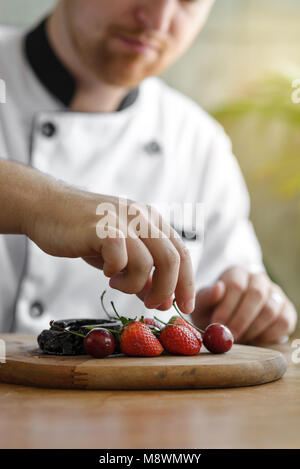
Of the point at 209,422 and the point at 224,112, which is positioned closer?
the point at 209,422

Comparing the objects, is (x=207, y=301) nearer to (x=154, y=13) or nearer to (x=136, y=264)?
(x=136, y=264)

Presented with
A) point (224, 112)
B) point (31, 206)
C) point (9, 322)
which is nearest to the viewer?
point (31, 206)

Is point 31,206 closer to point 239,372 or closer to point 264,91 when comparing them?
point 239,372

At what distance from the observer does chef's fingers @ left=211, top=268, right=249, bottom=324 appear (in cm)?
110

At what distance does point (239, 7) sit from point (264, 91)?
0.40 metres

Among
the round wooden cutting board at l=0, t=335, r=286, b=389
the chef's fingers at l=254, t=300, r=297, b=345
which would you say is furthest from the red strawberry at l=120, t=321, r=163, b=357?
the chef's fingers at l=254, t=300, r=297, b=345

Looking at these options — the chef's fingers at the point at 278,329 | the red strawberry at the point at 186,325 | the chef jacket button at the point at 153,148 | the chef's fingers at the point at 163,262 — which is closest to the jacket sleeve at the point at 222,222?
the chef jacket button at the point at 153,148

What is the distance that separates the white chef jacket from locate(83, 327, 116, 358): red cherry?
0.53 m

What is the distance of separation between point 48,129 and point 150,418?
0.97 metres

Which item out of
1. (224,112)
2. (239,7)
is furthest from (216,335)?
(239,7)

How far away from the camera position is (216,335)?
0.79 m

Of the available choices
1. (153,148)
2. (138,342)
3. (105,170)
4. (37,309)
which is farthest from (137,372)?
(153,148)

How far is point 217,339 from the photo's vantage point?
79 centimetres

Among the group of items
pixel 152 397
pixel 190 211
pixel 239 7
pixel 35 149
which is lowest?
pixel 152 397
